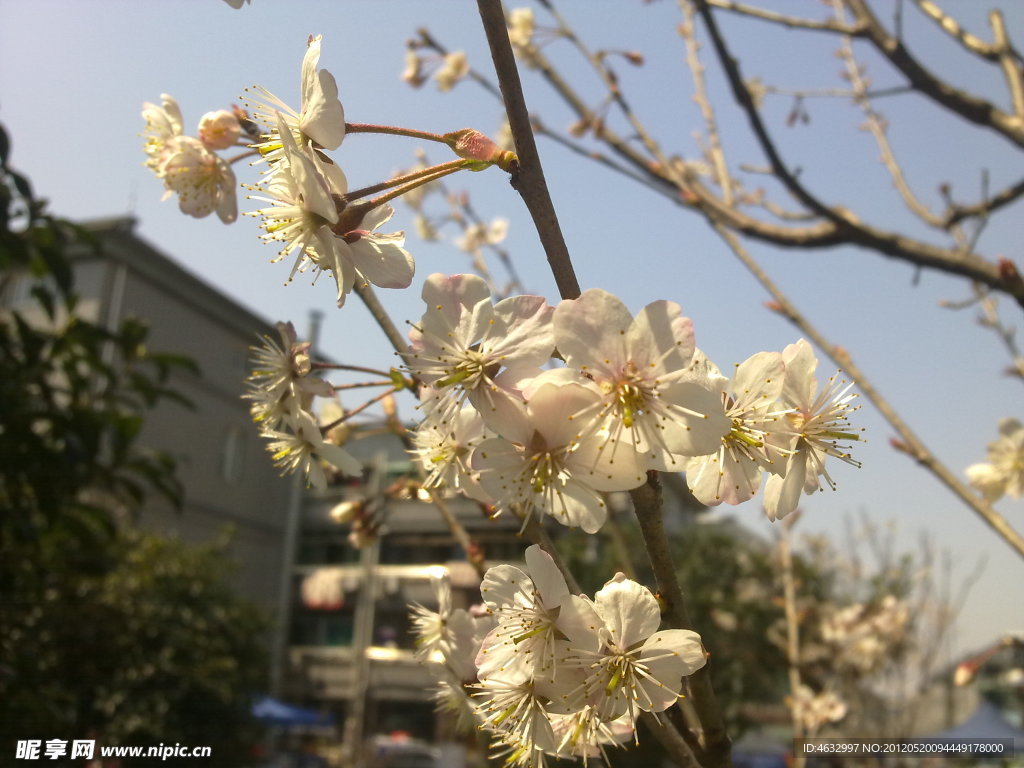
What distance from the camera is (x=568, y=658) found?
0.58 m

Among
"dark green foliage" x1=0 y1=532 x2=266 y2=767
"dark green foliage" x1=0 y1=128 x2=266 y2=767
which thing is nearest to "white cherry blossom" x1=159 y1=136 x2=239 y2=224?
"dark green foliage" x1=0 y1=128 x2=266 y2=767

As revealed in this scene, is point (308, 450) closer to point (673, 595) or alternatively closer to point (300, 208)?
point (300, 208)

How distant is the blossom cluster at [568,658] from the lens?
0.57 m

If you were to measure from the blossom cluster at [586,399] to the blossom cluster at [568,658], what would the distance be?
6cm

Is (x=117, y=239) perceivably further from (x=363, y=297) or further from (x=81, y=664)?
(x=363, y=297)

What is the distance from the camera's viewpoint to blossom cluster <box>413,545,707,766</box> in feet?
1.88

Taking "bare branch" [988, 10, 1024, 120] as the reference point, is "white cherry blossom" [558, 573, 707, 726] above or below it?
below

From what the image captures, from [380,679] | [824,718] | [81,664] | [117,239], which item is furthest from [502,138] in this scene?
[380,679]

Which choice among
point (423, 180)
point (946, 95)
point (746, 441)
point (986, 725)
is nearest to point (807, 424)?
point (746, 441)

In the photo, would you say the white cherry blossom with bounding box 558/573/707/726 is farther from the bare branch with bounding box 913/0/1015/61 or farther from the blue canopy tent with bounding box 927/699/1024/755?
the blue canopy tent with bounding box 927/699/1024/755

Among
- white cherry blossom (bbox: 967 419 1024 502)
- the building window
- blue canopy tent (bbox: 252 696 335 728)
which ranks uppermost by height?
the building window

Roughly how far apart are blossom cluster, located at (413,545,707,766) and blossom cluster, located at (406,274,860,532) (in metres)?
0.06

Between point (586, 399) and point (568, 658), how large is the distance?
0.19 meters

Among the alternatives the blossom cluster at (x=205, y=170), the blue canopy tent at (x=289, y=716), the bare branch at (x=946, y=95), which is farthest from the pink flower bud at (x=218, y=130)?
the blue canopy tent at (x=289, y=716)
